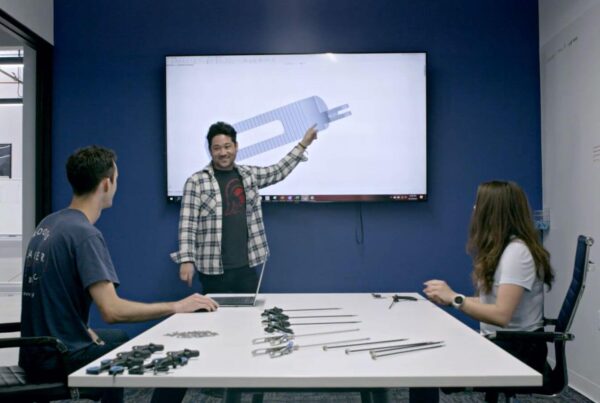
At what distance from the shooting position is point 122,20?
367 cm

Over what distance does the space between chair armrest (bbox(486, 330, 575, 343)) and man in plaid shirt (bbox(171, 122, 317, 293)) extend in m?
1.59

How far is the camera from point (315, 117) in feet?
11.7

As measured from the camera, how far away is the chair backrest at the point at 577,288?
1.83m

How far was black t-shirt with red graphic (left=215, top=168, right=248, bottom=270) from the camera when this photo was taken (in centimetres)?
300

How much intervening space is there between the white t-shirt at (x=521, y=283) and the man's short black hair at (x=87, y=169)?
1446 millimetres

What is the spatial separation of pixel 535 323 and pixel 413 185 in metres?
1.68

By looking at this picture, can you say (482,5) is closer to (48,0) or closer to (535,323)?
(535,323)

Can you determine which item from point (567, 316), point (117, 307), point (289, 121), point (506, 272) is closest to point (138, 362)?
point (117, 307)

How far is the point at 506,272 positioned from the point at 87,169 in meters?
1.49

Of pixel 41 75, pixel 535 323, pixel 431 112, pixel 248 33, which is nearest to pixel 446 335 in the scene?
pixel 535 323

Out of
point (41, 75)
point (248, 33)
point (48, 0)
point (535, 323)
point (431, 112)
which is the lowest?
point (535, 323)

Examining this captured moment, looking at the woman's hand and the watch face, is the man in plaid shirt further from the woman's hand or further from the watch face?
the watch face

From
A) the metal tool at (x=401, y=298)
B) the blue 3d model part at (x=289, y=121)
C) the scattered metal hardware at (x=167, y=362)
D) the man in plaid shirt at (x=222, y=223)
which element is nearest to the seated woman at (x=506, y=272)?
the metal tool at (x=401, y=298)

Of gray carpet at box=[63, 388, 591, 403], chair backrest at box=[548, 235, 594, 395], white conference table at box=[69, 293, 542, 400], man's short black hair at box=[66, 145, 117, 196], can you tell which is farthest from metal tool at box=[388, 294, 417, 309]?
man's short black hair at box=[66, 145, 117, 196]
